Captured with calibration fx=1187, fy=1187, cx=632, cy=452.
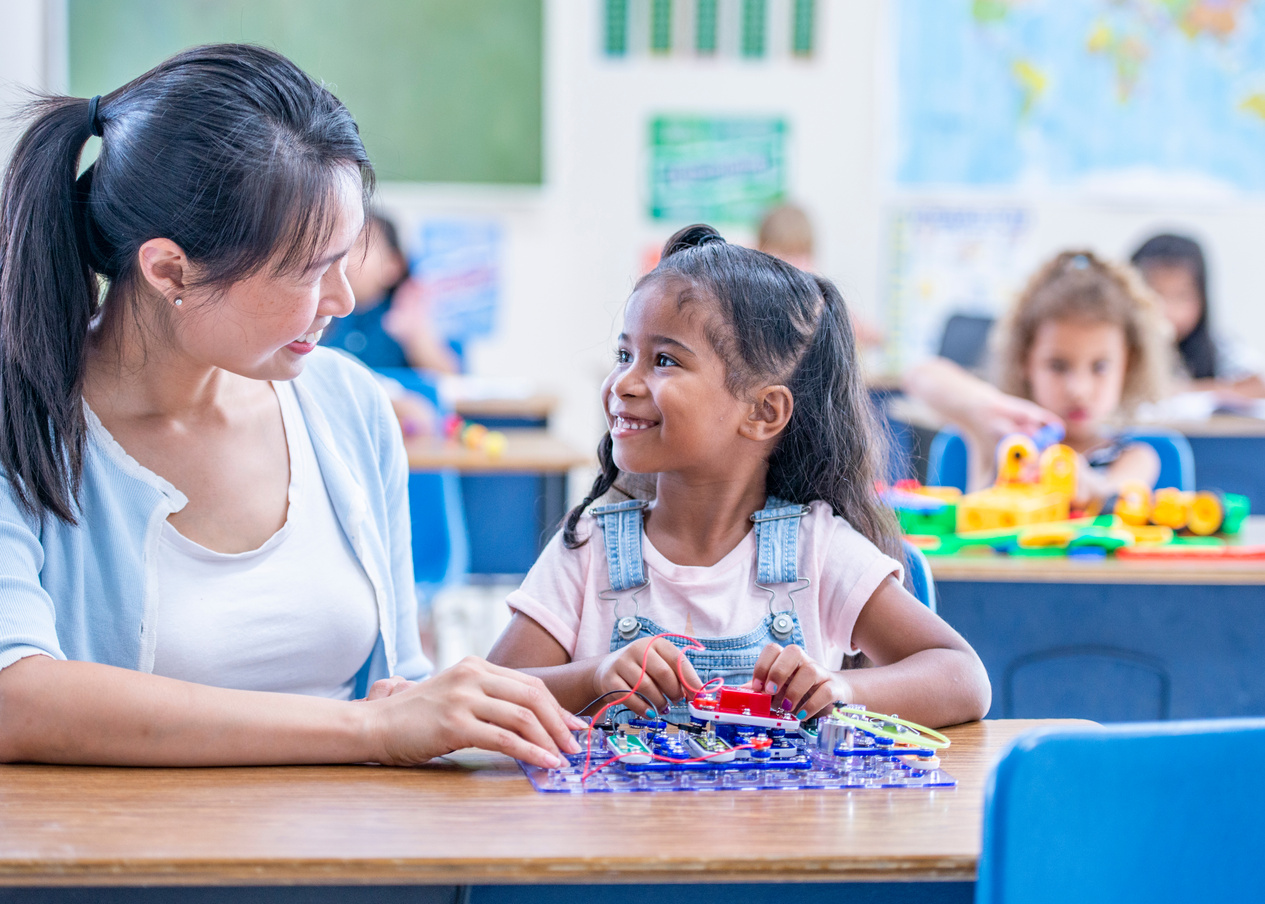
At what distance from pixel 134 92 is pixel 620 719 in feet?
2.39

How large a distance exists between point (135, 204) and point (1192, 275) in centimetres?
387

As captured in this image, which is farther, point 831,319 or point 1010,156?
point 1010,156

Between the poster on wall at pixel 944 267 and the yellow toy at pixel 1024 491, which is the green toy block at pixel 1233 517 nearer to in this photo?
the yellow toy at pixel 1024 491

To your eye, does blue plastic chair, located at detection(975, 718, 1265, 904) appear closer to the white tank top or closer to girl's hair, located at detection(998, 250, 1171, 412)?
the white tank top

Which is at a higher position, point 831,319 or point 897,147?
point 897,147

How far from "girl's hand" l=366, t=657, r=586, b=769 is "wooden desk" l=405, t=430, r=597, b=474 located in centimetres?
180

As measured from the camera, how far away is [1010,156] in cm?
557

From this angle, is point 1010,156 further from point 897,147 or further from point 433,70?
point 433,70

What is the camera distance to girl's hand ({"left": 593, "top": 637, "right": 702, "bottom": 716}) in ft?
3.28

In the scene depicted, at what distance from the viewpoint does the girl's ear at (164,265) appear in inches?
42.9

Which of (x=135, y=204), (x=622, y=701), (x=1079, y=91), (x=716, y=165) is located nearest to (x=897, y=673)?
(x=622, y=701)

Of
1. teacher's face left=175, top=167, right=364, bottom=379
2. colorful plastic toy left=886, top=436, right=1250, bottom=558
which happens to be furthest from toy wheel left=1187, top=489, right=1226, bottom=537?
teacher's face left=175, top=167, right=364, bottom=379

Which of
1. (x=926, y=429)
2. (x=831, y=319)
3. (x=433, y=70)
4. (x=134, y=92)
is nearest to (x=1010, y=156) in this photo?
(x=926, y=429)

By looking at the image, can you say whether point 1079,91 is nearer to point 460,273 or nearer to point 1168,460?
point 460,273
